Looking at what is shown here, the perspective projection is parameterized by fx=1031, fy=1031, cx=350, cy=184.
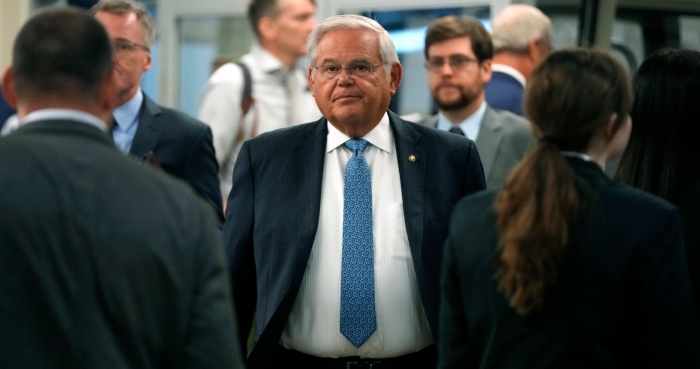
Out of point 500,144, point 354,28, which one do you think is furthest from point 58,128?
point 500,144

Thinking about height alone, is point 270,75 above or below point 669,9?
below

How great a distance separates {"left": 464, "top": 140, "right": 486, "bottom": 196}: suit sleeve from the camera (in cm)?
334

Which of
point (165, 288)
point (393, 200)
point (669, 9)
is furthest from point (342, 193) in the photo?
point (669, 9)

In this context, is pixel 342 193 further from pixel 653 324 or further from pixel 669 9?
pixel 669 9

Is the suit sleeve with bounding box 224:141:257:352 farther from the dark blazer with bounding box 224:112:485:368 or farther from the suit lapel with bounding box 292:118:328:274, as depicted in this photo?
the suit lapel with bounding box 292:118:328:274

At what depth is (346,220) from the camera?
3217mm

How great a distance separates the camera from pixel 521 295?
88.7 inches

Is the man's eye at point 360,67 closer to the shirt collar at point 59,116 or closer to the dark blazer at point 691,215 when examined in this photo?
the dark blazer at point 691,215

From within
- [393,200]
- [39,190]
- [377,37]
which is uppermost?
[377,37]

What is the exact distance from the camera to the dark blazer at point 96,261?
6.36ft

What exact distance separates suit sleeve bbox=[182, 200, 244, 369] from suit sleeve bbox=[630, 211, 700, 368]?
2.97ft

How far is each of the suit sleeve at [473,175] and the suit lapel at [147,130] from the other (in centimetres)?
125

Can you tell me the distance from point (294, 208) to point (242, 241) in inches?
8.3

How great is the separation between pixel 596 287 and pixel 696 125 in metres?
0.80
